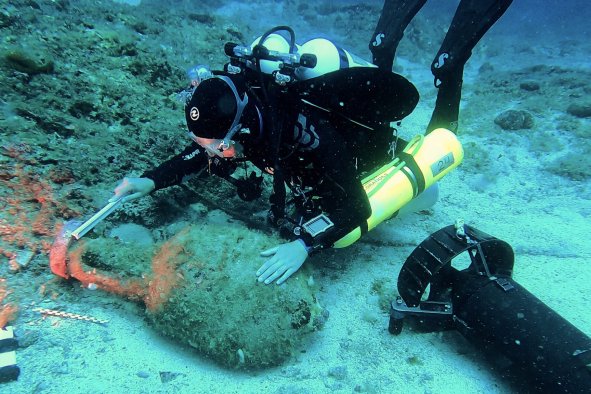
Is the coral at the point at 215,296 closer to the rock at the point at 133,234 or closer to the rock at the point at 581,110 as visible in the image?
the rock at the point at 133,234

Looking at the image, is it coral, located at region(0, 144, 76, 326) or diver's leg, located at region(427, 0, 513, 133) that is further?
diver's leg, located at region(427, 0, 513, 133)

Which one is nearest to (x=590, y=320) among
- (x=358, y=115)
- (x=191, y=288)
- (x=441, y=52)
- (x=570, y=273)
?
(x=570, y=273)

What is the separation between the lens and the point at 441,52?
4.58 meters

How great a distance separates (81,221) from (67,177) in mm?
495

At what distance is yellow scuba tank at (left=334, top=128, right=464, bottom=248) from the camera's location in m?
3.14

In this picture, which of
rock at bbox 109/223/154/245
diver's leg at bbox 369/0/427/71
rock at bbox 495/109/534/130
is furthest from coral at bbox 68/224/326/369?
rock at bbox 495/109/534/130

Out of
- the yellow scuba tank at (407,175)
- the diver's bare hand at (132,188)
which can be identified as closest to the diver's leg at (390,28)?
the yellow scuba tank at (407,175)

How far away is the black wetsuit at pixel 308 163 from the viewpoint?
2.62m

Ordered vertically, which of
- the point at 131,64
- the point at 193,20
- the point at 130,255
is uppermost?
the point at 193,20

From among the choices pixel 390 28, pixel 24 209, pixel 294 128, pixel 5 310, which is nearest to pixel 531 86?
pixel 390 28

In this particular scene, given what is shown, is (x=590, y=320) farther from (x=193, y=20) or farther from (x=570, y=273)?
(x=193, y=20)

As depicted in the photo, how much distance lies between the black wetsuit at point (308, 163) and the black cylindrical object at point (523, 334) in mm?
955

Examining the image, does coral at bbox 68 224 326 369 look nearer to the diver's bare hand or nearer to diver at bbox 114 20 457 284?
diver at bbox 114 20 457 284

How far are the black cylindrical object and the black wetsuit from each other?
0.95m
